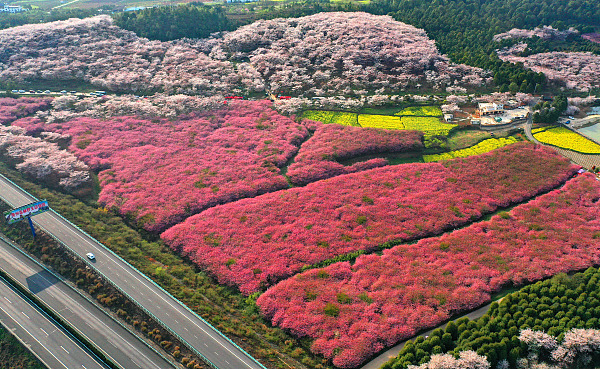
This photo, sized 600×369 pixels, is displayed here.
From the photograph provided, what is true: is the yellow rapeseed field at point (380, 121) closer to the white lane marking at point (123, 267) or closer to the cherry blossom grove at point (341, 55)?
A: the cherry blossom grove at point (341, 55)

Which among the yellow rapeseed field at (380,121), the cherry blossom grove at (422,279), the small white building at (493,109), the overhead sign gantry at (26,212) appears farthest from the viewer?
the small white building at (493,109)

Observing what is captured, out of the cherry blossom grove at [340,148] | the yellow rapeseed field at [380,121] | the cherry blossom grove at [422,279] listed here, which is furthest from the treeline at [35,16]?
the cherry blossom grove at [422,279]

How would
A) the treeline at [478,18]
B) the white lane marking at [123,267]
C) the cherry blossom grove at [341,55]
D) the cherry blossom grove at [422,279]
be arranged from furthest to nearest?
1. the treeline at [478,18]
2. the cherry blossom grove at [341,55]
3. the cherry blossom grove at [422,279]
4. the white lane marking at [123,267]

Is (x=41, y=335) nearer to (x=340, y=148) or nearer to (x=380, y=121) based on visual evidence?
(x=340, y=148)

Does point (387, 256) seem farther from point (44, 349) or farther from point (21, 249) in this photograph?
point (21, 249)

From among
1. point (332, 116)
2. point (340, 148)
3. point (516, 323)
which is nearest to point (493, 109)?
point (332, 116)

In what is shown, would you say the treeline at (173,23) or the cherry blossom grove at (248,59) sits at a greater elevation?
the treeline at (173,23)
